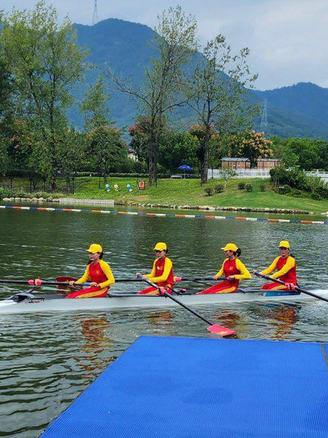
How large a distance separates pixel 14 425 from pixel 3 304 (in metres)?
7.23

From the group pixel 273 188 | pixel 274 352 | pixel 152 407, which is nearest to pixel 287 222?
pixel 273 188

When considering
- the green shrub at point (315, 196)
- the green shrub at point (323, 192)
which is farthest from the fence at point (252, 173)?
the green shrub at point (315, 196)

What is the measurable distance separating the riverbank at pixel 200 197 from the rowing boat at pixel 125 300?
48.0 metres

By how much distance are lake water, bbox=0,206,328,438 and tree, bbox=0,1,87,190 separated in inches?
1809

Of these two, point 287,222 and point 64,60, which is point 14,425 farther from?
point 64,60

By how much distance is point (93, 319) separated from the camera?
50.9 ft

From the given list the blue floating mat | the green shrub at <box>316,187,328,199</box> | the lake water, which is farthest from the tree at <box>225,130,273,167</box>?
the blue floating mat

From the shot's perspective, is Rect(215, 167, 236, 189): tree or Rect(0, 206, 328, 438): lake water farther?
Rect(215, 167, 236, 189): tree

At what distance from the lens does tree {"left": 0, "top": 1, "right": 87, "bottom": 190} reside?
78.7 meters

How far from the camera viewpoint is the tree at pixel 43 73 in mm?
78688

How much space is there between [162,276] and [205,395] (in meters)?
8.49

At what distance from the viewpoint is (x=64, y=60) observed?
8056 centimetres

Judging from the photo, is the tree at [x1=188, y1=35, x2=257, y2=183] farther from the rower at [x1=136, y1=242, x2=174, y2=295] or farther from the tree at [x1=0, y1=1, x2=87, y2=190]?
the rower at [x1=136, y1=242, x2=174, y2=295]

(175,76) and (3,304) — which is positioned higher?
(175,76)
